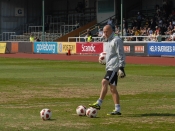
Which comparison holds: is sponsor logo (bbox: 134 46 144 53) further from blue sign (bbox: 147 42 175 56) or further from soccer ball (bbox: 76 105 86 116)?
soccer ball (bbox: 76 105 86 116)

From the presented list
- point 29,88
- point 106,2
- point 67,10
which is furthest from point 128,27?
point 29,88

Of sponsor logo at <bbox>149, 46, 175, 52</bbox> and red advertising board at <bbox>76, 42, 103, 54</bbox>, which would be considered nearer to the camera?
sponsor logo at <bbox>149, 46, 175, 52</bbox>

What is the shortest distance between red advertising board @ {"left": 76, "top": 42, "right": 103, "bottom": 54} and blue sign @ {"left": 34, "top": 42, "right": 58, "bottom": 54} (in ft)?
11.8

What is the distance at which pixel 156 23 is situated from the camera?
5234cm

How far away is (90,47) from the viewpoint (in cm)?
4844

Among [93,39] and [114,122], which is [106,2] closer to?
[93,39]

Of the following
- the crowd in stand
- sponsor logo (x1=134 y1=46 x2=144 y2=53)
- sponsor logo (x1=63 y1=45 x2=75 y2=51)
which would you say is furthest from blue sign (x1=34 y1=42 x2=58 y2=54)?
sponsor logo (x1=134 y1=46 x2=144 y2=53)

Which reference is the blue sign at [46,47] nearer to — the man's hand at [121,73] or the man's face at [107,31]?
the man's face at [107,31]

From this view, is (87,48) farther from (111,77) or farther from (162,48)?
(111,77)

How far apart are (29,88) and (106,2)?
46.1m

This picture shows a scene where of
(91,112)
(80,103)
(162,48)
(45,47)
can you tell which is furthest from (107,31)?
(45,47)

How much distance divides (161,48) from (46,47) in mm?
15247

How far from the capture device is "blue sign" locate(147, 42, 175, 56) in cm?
4109

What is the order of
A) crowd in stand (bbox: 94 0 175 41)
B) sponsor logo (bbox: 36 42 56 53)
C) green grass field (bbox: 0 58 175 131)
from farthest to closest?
sponsor logo (bbox: 36 42 56 53) → crowd in stand (bbox: 94 0 175 41) → green grass field (bbox: 0 58 175 131)
